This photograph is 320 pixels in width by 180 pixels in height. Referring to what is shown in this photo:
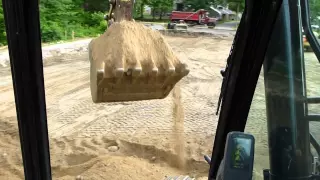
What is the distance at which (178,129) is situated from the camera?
22.1 feet

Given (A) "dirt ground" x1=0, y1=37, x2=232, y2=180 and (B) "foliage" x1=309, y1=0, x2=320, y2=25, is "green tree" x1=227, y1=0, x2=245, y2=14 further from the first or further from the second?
(A) "dirt ground" x1=0, y1=37, x2=232, y2=180

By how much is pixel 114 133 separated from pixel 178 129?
36.4 inches

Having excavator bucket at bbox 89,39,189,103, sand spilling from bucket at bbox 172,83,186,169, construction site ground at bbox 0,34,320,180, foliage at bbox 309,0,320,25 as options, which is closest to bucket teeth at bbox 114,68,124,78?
excavator bucket at bbox 89,39,189,103

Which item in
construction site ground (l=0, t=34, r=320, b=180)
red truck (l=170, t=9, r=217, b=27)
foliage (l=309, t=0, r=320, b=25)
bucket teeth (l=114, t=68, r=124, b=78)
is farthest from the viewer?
construction site ground (l=0, t=34, r=320, b=180)

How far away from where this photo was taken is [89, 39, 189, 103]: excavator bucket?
1.18 metres

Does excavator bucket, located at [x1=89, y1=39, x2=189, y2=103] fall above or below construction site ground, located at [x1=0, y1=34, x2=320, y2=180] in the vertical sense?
above

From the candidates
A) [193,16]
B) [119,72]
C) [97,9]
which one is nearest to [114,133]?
→ [193,16]

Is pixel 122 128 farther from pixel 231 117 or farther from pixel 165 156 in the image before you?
pixel 231 117

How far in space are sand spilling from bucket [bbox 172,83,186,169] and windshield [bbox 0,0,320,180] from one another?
0.7 inches

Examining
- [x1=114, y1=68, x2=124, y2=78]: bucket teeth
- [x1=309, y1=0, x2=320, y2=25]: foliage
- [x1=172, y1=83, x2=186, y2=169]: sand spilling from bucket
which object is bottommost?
[x1=172, y1=83, x2=186, y2=169]: sand spilling from bucket

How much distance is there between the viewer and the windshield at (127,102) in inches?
45.8

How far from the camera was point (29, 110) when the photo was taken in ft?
3.68

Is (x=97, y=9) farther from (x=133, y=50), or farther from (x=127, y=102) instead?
(x=127, y=102)

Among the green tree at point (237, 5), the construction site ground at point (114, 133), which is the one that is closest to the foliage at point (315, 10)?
the green tree at point (237, 5)
